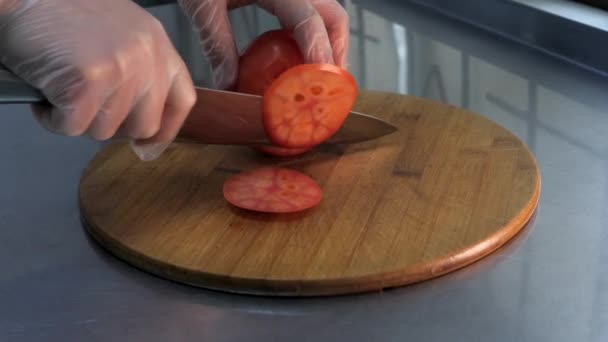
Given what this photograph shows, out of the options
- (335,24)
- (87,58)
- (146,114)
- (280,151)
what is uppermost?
(87,58)

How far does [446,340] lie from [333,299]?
16 centimetres

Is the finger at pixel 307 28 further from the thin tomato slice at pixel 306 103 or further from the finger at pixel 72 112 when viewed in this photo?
the finger at pixel 72 112

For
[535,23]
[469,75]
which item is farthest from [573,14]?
[469,75]

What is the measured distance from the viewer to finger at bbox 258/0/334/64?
147 centimetres

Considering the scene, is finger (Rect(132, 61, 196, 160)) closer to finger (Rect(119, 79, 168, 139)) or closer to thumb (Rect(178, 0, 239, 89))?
finger (Rect(119, 79, 168, 139))

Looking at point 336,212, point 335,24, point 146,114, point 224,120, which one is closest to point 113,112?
point 146,114

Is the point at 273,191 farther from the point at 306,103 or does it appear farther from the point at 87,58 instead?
the point at 87,58

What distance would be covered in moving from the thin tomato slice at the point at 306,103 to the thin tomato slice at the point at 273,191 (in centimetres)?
6

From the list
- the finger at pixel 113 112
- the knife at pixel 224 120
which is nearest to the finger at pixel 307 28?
the knife at pixel 224 120

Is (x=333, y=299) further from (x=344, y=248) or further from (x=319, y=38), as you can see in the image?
(x=319, y=38)

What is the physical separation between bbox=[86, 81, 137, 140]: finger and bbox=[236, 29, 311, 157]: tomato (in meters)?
0.33

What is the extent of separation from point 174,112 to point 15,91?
221mm

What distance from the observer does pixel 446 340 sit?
1.10 metres

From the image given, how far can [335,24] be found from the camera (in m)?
1.61
